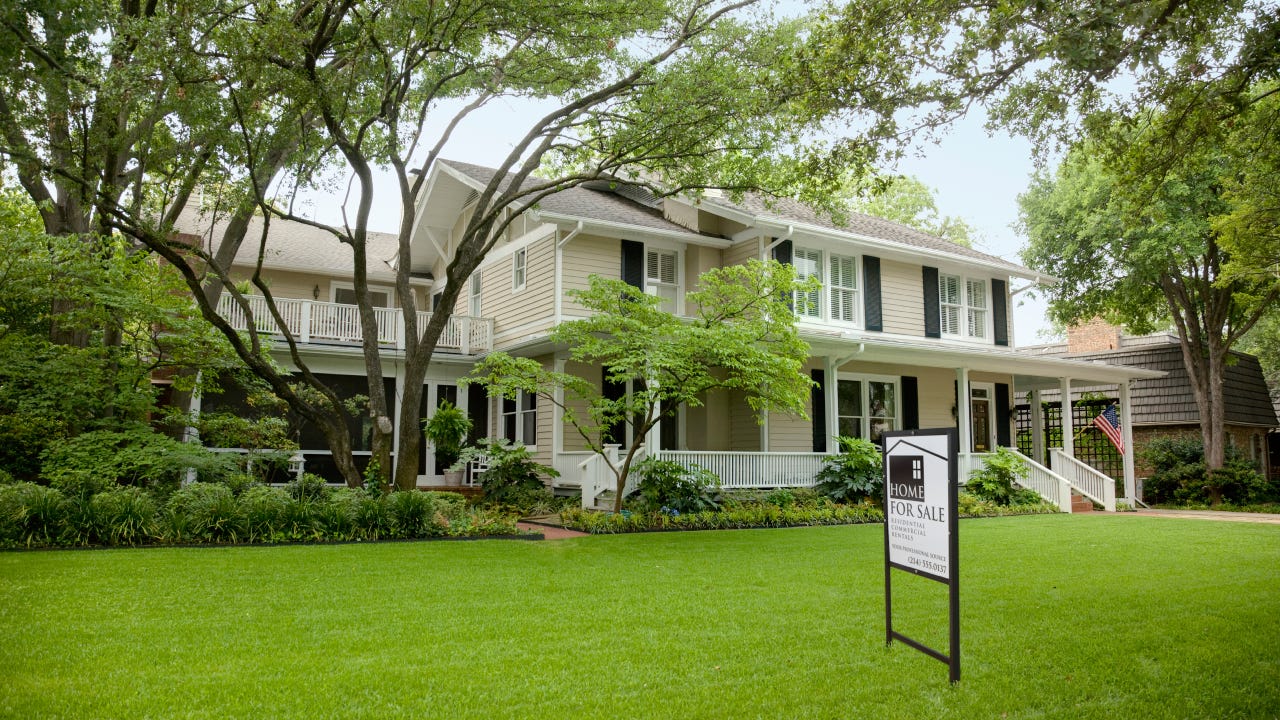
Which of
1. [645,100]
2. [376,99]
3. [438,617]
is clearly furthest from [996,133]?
[376,99]

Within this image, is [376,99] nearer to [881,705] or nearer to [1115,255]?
[881,705]

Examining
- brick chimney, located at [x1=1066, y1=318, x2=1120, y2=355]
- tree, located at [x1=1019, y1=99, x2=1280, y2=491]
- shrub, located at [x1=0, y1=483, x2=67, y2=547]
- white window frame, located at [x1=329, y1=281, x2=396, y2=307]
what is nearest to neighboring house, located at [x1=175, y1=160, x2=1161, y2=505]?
white window frame, located at [x1=329, y1=281, x2=396, y2=307]

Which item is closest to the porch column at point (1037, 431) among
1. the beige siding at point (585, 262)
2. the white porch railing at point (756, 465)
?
the white porch railing at point (756, 465)

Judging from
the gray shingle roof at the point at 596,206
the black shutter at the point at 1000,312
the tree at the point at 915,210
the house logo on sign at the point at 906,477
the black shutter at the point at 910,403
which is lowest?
the house logo on sign at the point at 906,477

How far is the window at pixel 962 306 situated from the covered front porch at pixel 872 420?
23.8 inches

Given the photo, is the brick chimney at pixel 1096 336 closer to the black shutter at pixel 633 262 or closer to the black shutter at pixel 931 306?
the black shutter at pixel 931 306

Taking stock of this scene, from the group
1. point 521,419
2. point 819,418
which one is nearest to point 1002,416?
point 819,418

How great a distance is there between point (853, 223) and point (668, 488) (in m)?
9.15

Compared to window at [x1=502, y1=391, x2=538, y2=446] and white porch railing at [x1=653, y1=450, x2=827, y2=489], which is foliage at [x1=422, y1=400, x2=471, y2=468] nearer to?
window at [x1=502, y1=391, x2=538, y2=446]

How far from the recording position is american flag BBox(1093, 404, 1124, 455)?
21578mm

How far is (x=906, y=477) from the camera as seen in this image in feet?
16.2

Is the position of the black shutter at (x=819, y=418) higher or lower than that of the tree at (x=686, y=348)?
lower

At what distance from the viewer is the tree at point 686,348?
12.2 meters

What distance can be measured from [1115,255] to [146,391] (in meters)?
21.8
